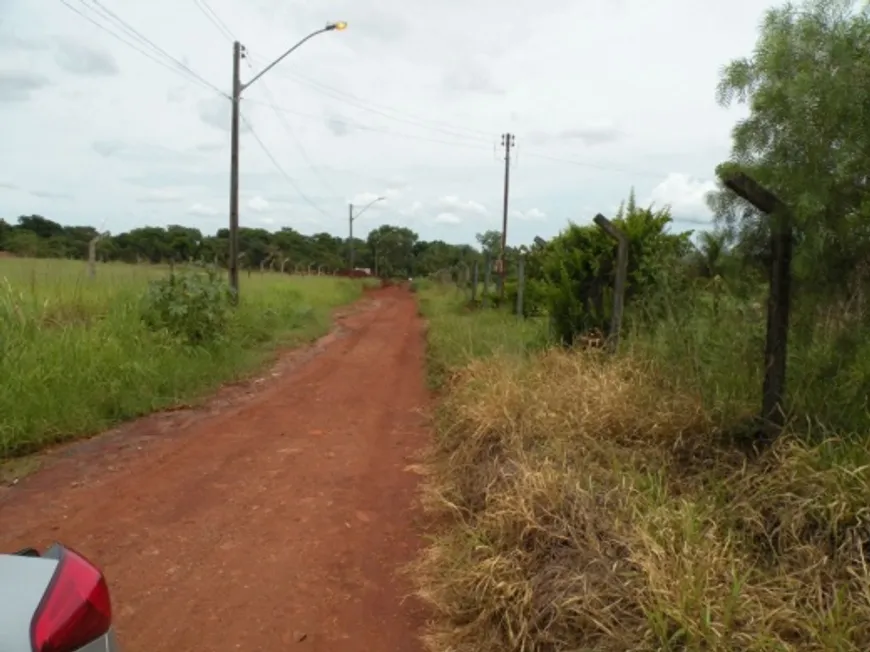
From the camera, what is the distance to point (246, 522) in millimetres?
4965

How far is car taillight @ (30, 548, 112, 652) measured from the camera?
170cm

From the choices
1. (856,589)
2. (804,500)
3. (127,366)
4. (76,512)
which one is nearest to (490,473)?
(804,500)

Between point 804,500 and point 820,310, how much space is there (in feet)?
4.98

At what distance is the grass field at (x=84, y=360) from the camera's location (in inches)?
267

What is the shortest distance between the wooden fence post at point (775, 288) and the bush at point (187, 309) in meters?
7.79

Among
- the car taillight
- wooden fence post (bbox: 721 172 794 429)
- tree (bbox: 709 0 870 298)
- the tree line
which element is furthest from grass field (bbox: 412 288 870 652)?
the tree line

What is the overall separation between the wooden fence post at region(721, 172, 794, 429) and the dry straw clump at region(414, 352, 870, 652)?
389mm

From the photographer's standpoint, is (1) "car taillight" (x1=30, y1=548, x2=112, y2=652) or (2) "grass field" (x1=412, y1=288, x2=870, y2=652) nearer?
(1) "car taillight" (x1=30, y1=548, x2=112, y2=652)

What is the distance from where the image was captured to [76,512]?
5.10 m

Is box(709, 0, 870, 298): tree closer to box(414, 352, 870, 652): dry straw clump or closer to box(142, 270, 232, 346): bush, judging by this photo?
box(414, 352, 870, 652): dry straw clump

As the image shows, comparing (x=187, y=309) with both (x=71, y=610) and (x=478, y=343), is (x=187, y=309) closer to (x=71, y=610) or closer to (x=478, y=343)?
(x=478, y=343)

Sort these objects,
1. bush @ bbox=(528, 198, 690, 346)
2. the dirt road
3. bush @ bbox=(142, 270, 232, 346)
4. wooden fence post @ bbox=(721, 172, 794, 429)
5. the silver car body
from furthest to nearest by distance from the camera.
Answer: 1. bush @ bbox=(142, 270, 232, 346)
2. bush @ bbox=(528, 198, 690, 346)
3. wooden fence post @ bbox=(721, 172, 794, 429)
4. the dirt road
5. the silver car body

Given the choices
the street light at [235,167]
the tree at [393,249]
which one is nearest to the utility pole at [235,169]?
the street light at [235,167]

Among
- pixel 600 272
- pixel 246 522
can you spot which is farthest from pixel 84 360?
pixel 600 272
